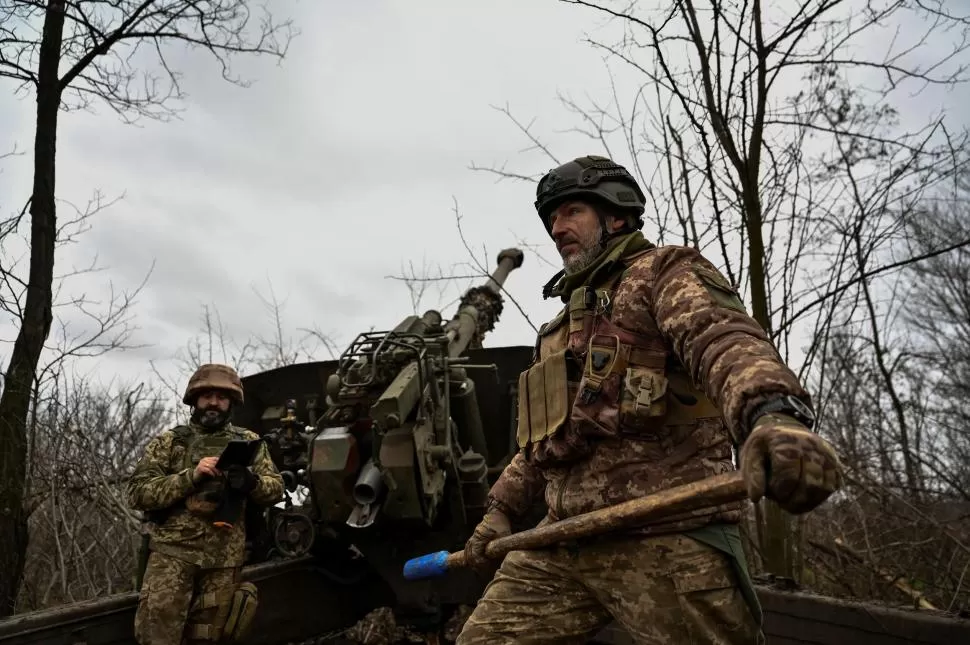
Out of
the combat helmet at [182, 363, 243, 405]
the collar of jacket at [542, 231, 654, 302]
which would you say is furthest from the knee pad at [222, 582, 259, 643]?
the collar of jacket at [542, 231, 654, 302]

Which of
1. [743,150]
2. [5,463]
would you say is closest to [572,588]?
[743,150]

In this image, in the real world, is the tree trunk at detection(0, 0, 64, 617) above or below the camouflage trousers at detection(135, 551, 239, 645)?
above

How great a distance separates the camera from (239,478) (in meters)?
4.44

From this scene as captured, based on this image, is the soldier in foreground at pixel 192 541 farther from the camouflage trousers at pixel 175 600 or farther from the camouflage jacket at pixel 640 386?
the camouflage jacket at pixel 640 386

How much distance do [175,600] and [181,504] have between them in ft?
1.71

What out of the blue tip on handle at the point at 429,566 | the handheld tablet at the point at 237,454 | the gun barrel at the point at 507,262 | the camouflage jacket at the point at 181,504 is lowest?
the blue tip on handle at the point at 429,566

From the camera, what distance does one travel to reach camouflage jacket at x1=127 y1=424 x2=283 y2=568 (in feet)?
14.3

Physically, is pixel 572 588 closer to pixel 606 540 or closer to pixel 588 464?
pixel 606 540

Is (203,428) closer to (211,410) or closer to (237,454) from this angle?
(211,410)

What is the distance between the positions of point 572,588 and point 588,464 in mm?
413

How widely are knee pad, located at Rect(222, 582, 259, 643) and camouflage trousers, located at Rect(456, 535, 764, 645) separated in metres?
2.40

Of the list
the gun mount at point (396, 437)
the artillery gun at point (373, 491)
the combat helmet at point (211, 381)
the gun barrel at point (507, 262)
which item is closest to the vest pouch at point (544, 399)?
the artillery gun at point (373, 491)

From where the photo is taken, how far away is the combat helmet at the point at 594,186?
2840 millimetres

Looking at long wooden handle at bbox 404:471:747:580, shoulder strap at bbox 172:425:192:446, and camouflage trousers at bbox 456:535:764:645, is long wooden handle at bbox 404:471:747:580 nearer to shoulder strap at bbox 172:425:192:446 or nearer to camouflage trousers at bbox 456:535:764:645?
camouflage trousers at bbox 456:535:764:645
